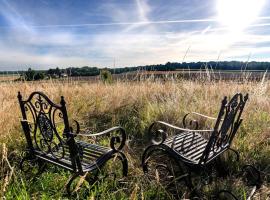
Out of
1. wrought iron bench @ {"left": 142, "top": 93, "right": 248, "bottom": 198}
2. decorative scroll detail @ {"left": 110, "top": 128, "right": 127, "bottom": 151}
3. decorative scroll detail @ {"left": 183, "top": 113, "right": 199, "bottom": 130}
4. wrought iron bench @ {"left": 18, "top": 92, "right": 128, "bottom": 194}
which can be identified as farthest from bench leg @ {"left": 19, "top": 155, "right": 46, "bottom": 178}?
decorative scroll detail @ {"left": 183, "top": 113, "right": 199, "bottom": 130}

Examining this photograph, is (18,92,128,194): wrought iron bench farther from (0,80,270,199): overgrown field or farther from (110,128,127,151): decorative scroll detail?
(0,80,270,199): overgrown field

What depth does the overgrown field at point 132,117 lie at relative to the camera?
2256 millimetres

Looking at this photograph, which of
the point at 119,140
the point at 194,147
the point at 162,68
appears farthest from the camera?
the point at 162,68

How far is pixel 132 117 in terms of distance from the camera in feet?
14.4

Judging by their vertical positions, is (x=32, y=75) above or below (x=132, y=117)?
above

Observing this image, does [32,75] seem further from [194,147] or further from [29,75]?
[194,147]

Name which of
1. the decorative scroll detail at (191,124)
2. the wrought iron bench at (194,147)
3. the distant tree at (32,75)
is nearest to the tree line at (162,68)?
the distant tree at (32,75)

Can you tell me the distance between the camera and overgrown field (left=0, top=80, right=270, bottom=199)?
226 centimetres

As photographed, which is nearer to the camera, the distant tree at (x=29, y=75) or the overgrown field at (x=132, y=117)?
the overgrown field at (x=132, y=117)

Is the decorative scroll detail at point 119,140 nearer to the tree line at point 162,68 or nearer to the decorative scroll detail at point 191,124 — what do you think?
the decorative scroll detail at point 191,124

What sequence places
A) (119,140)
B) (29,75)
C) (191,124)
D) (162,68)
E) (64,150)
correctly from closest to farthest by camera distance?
(64,150) < (119,140) < (191,124) < (29,75) < (162,68)

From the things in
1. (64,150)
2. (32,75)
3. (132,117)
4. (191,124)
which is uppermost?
(32,75)

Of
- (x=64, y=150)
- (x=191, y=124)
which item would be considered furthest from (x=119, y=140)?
(x=191, y=124)

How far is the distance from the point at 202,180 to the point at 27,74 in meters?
4.70
